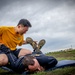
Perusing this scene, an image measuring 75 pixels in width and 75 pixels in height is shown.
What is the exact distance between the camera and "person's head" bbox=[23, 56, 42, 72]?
6170 millimetres

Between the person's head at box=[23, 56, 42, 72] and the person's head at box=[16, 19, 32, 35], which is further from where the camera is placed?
the person's head at box=[16, 19, 32, 35]

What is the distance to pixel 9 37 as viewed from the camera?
6762mm

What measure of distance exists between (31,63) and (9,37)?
1.09 metres

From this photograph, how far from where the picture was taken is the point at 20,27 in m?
6.76

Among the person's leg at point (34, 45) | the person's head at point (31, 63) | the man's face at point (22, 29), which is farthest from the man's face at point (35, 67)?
the person's leg at point (34, 45)

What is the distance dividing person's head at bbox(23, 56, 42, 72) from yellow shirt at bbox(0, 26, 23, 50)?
0.78 m

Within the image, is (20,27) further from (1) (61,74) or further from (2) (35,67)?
(1) (61,74)

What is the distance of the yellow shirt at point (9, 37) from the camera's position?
6711 mm

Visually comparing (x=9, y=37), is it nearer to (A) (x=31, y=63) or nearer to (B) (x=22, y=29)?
(B) (x=22, y=29)

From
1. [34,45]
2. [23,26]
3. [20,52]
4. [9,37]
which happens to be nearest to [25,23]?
[23,26]

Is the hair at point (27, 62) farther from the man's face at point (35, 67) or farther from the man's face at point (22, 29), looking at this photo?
the man's face at point (22, 29)

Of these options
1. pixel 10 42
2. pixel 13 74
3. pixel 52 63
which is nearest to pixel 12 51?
pixel 10 42

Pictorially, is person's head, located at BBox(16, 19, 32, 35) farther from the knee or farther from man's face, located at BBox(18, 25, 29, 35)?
the knee

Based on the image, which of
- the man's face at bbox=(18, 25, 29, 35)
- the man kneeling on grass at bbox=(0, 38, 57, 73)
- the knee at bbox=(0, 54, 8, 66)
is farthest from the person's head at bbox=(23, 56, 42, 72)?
the man's face at bbox=(18, 25, 29, 35)
